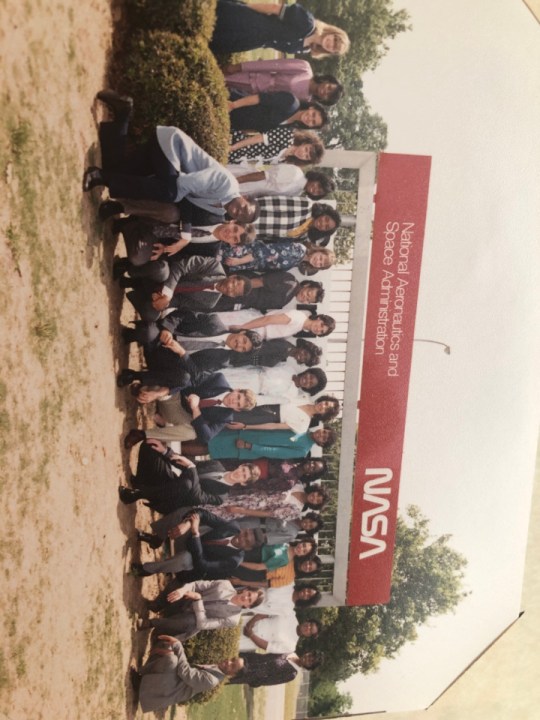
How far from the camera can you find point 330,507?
529cm

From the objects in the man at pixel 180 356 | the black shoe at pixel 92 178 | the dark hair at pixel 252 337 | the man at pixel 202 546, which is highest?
the black shoe at pixel 92 178

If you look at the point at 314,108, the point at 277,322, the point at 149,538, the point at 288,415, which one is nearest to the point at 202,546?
the point at 149,538

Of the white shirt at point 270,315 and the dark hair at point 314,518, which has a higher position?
the white shirt at point 270,315

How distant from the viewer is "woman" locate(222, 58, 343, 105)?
14.6 ft

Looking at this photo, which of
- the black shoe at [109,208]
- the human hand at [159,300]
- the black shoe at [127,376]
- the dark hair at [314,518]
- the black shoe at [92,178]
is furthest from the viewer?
the dark hair at [314,518]

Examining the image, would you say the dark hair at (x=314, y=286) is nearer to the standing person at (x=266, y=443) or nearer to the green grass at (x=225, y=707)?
the standing person at (x=266, y=443)

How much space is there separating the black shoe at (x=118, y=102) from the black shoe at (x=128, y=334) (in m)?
1.42

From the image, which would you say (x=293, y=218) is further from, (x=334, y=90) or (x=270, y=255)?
(x=334, y=90)

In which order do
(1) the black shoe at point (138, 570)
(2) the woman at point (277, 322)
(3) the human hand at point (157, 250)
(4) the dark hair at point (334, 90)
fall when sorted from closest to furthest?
(3) the human hand at point (157, 250)
(4) the dark hair at point (334, 90)
(2) the woman at point (277, 322)
(1) the black shoe at point (138, 570)

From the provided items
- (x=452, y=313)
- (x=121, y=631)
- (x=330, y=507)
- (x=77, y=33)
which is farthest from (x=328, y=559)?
(x=77, y=33)

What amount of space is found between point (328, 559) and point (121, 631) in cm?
171

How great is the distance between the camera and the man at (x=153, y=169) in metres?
3.76

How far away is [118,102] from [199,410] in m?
2.13

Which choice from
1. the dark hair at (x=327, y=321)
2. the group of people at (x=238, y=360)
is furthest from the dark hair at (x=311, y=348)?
the dark hair at (x=327, y=321)
